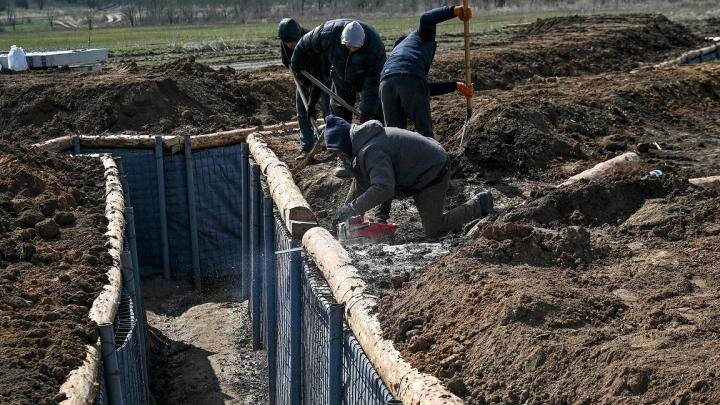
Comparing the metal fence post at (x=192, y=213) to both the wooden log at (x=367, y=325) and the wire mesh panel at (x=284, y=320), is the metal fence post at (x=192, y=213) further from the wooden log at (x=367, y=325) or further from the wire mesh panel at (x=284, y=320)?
the wooden log at (x=367, y=325)

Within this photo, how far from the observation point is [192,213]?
13.6 m

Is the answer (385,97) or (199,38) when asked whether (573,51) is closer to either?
(385,97)

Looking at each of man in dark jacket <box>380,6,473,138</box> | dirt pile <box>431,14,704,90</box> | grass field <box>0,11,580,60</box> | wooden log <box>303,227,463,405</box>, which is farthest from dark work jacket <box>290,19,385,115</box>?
grass field <box>0,11,580,60</box>

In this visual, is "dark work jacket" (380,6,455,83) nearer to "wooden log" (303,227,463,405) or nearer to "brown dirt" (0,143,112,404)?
"wooden log" (303,227,463,405)

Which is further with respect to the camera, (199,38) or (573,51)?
(199,38)

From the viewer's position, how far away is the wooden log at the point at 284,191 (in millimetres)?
8602

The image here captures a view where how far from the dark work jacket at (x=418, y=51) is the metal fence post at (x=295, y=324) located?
3440mm

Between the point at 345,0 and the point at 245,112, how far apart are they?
1890 inches

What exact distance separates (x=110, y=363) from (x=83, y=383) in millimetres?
782

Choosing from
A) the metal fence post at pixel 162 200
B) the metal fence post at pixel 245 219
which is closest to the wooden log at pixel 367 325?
the metal fence post at pixel 245 219

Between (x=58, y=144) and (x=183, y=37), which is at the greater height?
(x=58, y=144)

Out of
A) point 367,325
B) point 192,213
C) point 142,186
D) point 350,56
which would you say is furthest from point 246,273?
point 367,325

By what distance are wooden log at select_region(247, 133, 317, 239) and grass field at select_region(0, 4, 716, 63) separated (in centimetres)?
1544

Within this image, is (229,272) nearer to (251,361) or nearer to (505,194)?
(251,361)
